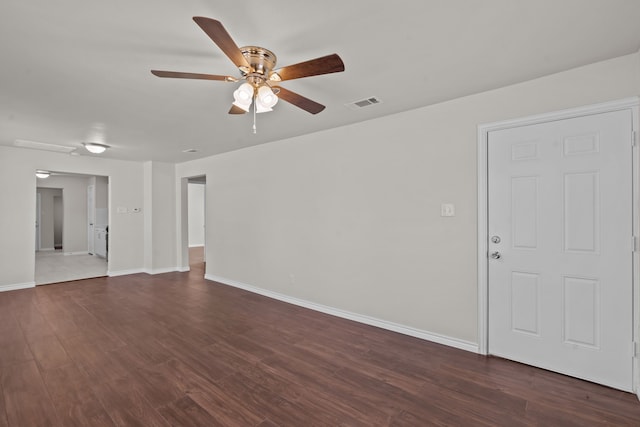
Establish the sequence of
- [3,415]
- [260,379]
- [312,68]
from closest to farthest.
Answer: [312,68]
[3,415]
[260,379]

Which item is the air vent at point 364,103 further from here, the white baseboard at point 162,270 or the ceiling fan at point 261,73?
the white baseboard at point 162,270

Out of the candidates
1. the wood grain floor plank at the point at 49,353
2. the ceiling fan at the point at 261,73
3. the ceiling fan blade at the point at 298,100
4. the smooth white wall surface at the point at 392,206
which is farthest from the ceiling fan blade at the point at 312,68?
the wood grain floor plank at the point at 49,353

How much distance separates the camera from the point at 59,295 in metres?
4.85

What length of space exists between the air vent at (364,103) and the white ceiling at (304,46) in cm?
10

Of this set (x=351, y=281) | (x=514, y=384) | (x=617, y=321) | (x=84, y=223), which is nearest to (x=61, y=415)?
(x=351, y=281)

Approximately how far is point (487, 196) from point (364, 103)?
4.97 feet

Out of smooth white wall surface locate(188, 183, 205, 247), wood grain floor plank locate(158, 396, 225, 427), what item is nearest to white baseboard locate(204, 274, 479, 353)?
wood grain floor plank locate(158, 396, 225, 427)

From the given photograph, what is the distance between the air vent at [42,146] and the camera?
15.5 ft

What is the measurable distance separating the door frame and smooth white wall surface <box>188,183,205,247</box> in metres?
10.5

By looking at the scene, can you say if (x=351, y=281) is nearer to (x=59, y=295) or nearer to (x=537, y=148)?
(x=537, y=148)

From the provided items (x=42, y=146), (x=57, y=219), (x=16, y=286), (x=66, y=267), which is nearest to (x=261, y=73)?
(x=42, y=146)

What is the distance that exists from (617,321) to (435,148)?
2.02 meters

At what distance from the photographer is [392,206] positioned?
3.40 metres

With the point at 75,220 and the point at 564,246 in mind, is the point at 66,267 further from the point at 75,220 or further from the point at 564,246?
the point at 564,246
